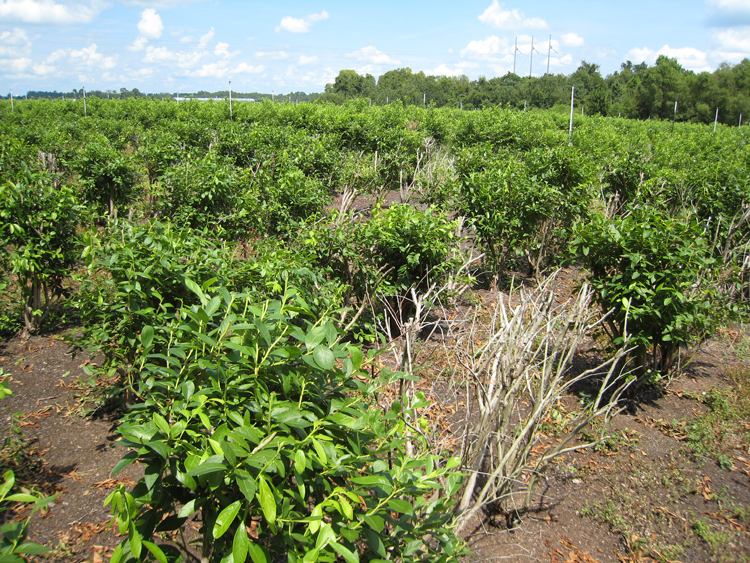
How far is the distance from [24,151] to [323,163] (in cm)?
508

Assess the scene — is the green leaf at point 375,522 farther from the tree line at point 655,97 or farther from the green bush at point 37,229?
the tree line at point 655,97

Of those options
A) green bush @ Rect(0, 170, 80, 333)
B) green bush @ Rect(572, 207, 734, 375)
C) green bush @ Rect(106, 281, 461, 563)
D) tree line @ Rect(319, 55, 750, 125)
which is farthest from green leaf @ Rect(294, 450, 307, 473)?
tree line @ Rect(319, 55, 750, 125)

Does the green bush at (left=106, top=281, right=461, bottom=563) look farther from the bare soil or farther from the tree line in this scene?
the tree line

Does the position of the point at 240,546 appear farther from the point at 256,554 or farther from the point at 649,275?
the point at 649,275

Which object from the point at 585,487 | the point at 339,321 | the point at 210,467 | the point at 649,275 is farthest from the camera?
the point at 649,275

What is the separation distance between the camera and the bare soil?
9.91ft

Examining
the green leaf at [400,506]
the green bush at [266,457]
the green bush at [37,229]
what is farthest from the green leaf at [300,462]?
the green bush at [37,229]

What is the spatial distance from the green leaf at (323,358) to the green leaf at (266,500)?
0.31 m

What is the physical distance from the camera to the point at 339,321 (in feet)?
10.5

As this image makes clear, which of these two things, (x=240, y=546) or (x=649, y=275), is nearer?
(x=240, y=546)

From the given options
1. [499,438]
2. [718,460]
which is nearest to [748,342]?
[718,460]

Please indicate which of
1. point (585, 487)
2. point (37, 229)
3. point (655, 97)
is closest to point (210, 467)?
point (585, 487)

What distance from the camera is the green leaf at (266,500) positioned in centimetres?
117

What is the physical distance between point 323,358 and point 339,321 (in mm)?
1858
